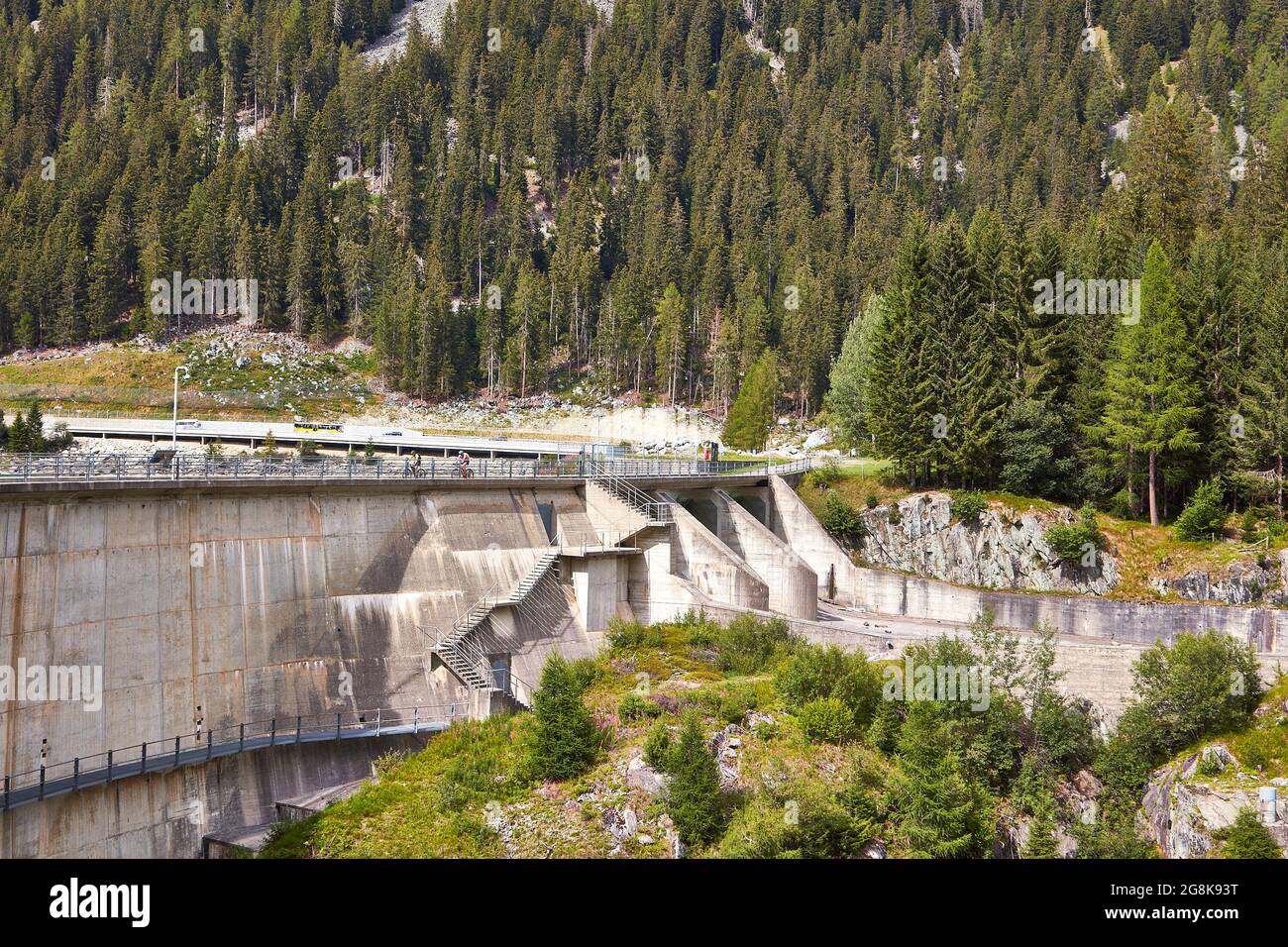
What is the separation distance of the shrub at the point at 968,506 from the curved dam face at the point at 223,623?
2150 centimetres

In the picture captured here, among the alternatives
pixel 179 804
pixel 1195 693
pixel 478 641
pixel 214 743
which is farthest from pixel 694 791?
pixel 1195 693

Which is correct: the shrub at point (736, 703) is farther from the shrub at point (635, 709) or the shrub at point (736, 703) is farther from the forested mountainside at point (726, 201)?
the forested mountainside at point (726, 201)

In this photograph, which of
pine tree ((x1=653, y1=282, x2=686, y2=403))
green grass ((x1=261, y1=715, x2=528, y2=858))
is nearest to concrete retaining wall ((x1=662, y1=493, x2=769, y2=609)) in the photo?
green grass ((x1=261, y1=715, x2=528, y2=858))

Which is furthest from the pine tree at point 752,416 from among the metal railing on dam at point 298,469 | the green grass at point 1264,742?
the green grass at point 1264,742

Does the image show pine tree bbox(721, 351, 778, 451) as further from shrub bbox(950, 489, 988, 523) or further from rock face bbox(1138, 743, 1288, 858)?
rock face bbox(1138, 743, 1288, 858)

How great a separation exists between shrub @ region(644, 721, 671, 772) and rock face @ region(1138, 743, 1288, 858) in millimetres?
13782

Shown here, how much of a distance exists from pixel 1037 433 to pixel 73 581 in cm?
4173

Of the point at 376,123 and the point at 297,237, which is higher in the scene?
the point at 376,123

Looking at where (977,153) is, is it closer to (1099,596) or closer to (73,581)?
(1099,596)

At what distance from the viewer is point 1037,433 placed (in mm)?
52469

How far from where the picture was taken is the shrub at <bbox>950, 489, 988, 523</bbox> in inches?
2068

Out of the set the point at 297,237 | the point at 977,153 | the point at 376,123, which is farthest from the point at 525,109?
the point at 977,153

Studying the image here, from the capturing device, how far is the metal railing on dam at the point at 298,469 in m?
30.1
